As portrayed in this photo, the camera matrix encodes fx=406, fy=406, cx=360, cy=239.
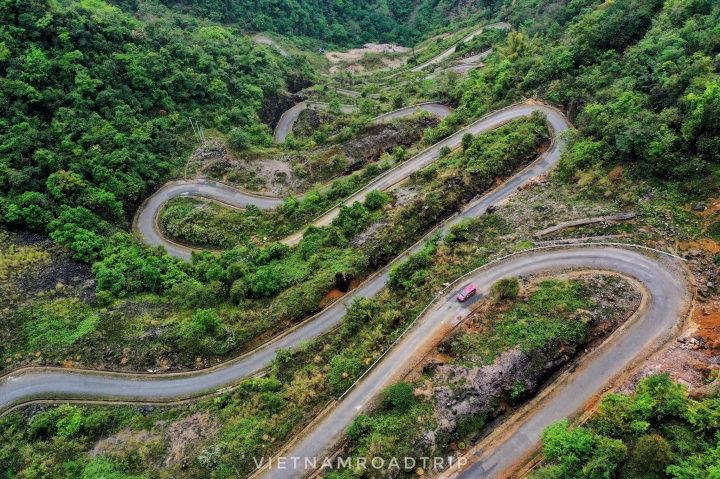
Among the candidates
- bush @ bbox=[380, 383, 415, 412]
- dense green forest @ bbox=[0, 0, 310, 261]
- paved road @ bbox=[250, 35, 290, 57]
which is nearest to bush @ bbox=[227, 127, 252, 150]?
dense green forest @ bbox=[0, 0, 310, 261]

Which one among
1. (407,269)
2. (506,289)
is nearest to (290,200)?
(407,269)

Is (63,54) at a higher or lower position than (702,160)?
higher

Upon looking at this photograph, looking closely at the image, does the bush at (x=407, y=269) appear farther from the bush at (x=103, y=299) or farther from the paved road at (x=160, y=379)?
the bush at (x=103, y=299)

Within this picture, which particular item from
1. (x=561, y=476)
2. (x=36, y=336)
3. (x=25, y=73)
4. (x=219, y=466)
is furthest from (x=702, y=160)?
(x=25, y=73)

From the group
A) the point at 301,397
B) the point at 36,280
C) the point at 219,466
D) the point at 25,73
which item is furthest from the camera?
the point at 25,73

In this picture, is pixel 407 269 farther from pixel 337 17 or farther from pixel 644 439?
pixel 337 17

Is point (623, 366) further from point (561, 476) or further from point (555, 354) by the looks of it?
point (561, 476)

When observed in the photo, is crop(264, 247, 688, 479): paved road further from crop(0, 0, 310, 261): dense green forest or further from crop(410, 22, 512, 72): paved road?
crop(410, 22, 512, 72): paved road
